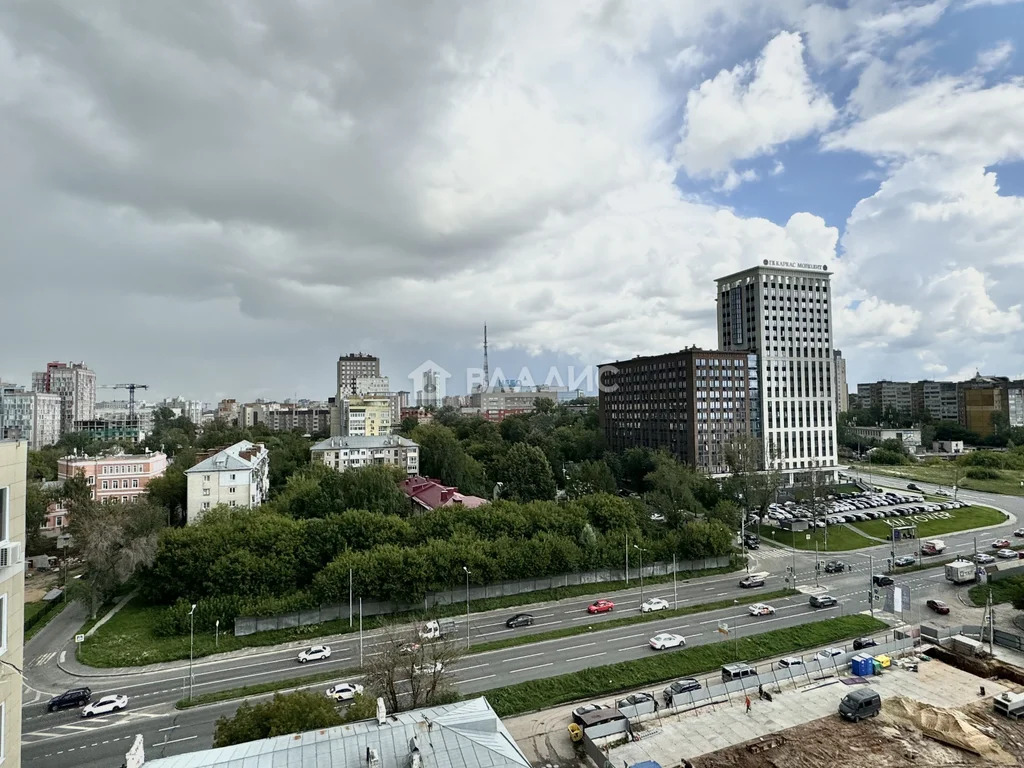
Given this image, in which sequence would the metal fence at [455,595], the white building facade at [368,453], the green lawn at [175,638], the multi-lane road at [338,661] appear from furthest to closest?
the white building facade at [368,453], the metal fence at [455,595], the green lawn at [175,638], the multi-lane road at [338,661]

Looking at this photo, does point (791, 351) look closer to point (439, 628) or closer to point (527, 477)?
point (527, 477)

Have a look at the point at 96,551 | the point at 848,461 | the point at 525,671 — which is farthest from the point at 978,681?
the point at 848,461

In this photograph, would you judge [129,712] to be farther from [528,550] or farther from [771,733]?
[771,733]

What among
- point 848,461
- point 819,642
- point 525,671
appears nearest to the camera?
point 525,671

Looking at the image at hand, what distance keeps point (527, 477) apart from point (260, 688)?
43.0 m

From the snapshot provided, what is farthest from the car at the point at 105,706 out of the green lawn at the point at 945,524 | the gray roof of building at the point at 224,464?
the green lawn at the point at 945,524

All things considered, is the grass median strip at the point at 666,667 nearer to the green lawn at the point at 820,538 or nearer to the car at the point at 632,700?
the car at the point at 632,700

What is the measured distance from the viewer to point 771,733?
2283 centimetres

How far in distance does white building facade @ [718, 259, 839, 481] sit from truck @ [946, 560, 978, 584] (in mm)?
41454

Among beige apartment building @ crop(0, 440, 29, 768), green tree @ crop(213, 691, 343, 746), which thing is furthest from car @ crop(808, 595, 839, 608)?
beige apartment building @ crop(0, 440, 29, 768)

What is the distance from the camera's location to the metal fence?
37.3m

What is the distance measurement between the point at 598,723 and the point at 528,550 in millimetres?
20074

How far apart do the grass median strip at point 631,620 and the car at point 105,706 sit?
1800 centimetres

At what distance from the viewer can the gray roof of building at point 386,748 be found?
13289mm
